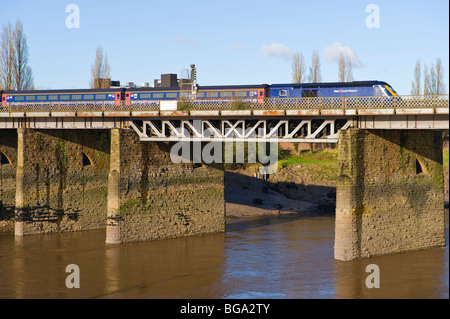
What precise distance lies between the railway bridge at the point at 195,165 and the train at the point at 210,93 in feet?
6.05

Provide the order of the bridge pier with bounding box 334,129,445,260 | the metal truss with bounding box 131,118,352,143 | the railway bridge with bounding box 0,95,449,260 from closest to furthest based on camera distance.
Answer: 1. the bridge pier with bounding box 334,129,445,260
2. the railway bridge with bounding box 0,95,449,260
3. the metal truss with bounding box 131,118,352,143

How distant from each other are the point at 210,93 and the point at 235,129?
7.30m

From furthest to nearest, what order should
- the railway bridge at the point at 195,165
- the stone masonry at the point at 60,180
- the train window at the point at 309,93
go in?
the stone masonry at the point at 60,180
the train window at the point at 309,93
the railway bridge at the point at 195,165

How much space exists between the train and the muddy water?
918cm

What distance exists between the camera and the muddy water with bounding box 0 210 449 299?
2942 cm

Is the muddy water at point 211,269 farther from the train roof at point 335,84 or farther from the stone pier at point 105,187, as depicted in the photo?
Answer: the train roof at point 335,84

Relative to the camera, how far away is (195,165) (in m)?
43.9

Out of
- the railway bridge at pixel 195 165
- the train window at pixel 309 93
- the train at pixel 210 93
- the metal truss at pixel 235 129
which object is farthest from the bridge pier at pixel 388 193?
the train window at pixel 309 93

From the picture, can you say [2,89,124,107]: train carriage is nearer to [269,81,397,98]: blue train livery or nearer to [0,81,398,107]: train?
[0,81,398,107]: train

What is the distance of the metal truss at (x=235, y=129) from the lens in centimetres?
3569

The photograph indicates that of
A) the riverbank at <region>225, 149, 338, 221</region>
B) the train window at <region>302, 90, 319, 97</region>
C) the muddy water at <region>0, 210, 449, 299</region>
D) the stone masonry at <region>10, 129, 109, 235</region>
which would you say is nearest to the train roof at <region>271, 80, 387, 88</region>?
the train window at <region>302, 90, 319, 97</region>
